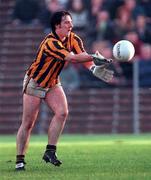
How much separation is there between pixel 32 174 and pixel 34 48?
1493cm

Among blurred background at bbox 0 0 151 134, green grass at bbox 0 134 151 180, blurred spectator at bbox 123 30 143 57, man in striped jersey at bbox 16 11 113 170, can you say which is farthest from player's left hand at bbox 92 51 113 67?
blurred spectator at bbox 123 30 143 57

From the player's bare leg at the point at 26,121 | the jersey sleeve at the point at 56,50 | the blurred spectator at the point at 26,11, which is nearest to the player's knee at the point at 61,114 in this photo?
the player's bare leg at the point at 26,121

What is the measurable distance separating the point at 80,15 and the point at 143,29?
2374 mm

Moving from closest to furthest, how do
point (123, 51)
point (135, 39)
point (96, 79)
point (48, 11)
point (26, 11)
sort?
1. point (123, 51)
2. point (135, 39)
3. point (96, 79)
4. point (48, 11)
5. point (26, 11)

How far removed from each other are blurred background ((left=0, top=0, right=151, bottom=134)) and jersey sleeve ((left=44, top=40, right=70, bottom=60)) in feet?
37.1

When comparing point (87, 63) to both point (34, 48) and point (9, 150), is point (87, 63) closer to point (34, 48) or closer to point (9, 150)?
point (9, 150)

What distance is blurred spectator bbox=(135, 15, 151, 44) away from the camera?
23438 millimetres

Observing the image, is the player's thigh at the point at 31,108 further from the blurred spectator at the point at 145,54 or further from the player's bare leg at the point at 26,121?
the blurred spectator at the point at 145,54

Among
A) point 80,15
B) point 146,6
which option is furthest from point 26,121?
point 80,15

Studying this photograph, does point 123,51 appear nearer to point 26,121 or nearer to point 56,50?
point 56,50

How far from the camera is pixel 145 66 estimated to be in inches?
918

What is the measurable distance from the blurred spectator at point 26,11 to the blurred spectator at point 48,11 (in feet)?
1.07

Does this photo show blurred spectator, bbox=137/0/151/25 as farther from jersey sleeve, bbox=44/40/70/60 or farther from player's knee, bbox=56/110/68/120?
jersey sleeve, bbox=44/40/70/60

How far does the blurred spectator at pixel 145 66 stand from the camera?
2325 cm
